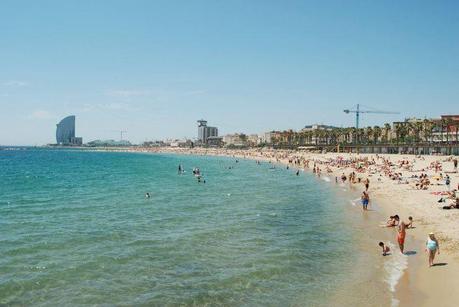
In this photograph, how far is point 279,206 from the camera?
2936cm

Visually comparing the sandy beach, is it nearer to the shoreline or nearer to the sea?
the shoreline

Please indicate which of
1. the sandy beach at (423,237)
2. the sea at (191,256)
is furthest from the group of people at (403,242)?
the sea at (191,256)

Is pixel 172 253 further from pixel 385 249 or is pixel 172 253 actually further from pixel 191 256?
pixel 385 249

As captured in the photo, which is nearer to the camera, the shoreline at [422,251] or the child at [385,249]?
the shoreline at [422,251]

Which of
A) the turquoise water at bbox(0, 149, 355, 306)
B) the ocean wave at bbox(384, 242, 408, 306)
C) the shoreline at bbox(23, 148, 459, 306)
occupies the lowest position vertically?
the turquoise water at bbox(0, 149, 355, 306)

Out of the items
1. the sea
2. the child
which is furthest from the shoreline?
the sea

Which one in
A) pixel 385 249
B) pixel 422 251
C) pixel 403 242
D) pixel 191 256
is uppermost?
pixel 403 242

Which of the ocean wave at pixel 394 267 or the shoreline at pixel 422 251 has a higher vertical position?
the shoreline at pixel 422 251

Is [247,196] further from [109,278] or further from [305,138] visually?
[305,138]

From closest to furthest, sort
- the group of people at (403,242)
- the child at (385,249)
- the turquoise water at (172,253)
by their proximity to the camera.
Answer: the turquoise water at (172,253) < the group of people at (403,242) < the child at (385,249)

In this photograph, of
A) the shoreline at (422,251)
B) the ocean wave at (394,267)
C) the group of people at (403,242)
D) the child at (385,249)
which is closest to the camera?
the shoreline at (422,251)

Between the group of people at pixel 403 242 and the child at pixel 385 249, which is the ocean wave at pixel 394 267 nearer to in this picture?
the child at pixel 385 249

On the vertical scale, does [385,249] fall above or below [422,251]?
above

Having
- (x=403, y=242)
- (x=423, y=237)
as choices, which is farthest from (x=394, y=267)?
(x=423, y=237)
